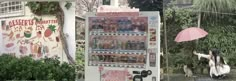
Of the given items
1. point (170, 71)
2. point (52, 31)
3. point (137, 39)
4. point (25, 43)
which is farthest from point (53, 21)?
point (170, 71)

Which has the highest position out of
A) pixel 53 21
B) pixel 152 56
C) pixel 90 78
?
pixel 53 21

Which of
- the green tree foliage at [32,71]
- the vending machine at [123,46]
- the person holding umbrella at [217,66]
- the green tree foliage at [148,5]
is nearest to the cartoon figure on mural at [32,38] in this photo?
the green tree foliage at [32,71]

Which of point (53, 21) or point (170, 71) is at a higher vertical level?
point (53, 21)

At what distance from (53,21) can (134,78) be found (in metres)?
3.13

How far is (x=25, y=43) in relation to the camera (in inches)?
356

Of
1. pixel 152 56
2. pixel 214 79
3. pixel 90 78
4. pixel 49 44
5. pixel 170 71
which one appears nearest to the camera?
pixel 152 56

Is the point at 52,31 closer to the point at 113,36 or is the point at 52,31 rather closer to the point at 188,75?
the point at 113,36

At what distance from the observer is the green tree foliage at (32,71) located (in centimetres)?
659

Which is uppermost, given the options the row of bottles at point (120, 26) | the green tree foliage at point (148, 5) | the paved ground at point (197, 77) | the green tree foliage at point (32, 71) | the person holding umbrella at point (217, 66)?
the green tree foliage at point (148, 5)

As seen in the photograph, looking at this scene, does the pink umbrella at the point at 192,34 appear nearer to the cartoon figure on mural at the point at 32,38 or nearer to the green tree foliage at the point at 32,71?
the cartoon figure on mural at the point at 32,38

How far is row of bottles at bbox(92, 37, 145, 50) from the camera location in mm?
6621

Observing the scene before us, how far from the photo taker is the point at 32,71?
21.7 feet

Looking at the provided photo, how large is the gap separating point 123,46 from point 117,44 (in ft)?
0.40

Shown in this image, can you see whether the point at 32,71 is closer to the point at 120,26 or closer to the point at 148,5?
the point at 120,26
